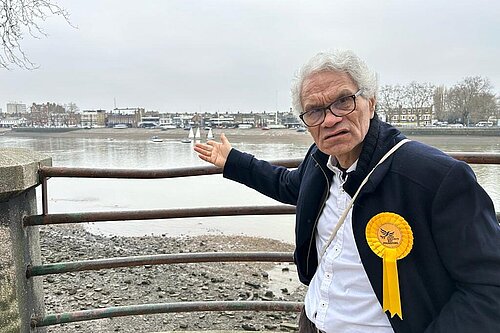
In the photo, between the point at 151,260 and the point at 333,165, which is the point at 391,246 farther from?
the point at 151,260

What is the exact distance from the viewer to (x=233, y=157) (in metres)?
2.06

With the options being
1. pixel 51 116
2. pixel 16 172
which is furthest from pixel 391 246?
pixel 51 116

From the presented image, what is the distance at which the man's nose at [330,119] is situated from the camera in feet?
4.65

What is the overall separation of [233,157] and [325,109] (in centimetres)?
72

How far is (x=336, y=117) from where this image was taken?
1417 millimetres

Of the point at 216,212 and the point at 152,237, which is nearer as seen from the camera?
the point at 216,212

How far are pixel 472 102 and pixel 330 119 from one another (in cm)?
7732

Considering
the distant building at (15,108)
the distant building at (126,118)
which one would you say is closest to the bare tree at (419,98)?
the distant building at (126,118)

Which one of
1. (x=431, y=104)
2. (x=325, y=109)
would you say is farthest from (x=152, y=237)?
(x=431, y=104)

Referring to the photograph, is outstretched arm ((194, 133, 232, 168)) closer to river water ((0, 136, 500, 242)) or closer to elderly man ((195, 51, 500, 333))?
elderly man ((195, 51, 500, 333))

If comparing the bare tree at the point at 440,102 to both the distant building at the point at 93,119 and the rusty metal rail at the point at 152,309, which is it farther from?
the rusty metal rail at the point at 152,309

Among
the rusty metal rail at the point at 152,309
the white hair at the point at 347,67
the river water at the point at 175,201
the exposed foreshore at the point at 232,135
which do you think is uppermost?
the white hair at the point at 347,67

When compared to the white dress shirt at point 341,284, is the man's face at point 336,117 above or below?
above

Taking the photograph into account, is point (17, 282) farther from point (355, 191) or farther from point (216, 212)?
point (355, 191)
